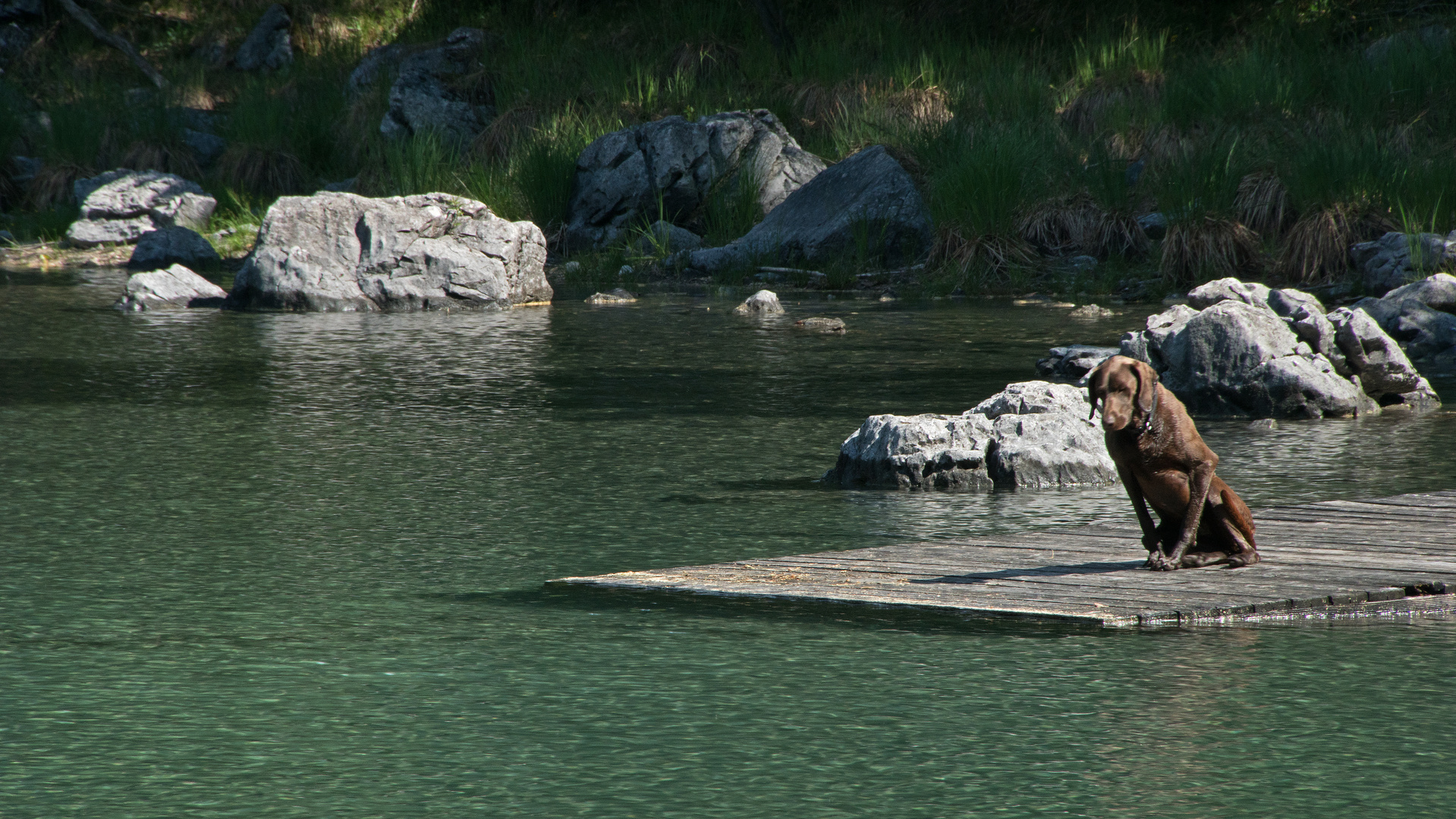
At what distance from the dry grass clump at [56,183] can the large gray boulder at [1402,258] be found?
15.0 meters

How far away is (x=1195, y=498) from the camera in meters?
4.38

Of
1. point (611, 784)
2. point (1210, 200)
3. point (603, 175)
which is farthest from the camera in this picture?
point (603, 175)

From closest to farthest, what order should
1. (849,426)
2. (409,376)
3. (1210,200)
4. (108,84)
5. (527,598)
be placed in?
(527,598)
(849,426)
(409,376)
(1210,200)
(108,84)

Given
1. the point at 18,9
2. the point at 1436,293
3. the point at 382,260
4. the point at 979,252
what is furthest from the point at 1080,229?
the point at 18,9

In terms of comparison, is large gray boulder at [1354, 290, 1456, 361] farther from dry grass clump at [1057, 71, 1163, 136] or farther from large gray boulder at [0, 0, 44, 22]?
large gray boulder at [0, 0, 44, 22]

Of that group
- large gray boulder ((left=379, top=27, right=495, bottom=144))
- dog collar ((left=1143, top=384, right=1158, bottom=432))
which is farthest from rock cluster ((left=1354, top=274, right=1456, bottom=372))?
large gray boulder ((left=379, top=27, right=495, bottom=144))

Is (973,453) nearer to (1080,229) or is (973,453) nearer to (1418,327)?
(1418,327)

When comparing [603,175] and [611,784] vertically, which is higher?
[603,175]

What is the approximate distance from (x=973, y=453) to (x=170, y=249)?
1415 centimetres

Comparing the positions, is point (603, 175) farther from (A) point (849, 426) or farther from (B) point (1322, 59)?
(A) point (849, 426)

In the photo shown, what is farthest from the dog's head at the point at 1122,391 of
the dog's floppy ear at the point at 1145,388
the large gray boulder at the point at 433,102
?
the large gray boulder at the point at 433,102

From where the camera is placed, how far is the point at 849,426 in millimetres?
7668

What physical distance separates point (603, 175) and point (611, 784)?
15195 millimetres

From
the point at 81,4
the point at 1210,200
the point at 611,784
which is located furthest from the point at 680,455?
the point at 81,4
